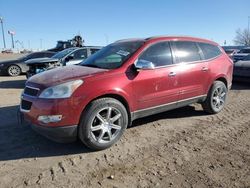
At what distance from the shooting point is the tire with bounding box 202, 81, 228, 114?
235 inches

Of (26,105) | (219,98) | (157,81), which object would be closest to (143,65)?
(157,81)

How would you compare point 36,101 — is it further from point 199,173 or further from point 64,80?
point 199,173

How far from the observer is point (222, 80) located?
20.8 feet

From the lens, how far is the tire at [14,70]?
14203 millimetres

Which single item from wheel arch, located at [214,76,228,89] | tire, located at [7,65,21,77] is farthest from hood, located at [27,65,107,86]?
tire, located at [7,65,21,77]

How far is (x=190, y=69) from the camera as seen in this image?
17.7ft

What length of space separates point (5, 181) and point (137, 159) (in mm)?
1761

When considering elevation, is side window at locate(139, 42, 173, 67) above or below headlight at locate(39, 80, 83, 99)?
above

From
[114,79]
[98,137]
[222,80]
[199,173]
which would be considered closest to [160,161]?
[199,173]

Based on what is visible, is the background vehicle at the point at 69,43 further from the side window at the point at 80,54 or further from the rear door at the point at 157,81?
the rear door at the point at 157,81

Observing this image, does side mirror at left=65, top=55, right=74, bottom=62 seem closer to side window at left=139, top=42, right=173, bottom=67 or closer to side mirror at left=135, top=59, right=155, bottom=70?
side window at left=139, top=42, right=173, bottom=67

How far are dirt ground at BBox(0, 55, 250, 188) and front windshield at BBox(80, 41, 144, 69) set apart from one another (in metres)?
1.32

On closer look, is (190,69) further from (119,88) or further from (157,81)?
(119,88)

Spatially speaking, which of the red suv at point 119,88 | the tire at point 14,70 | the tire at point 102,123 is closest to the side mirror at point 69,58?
the tire at point 14,70
